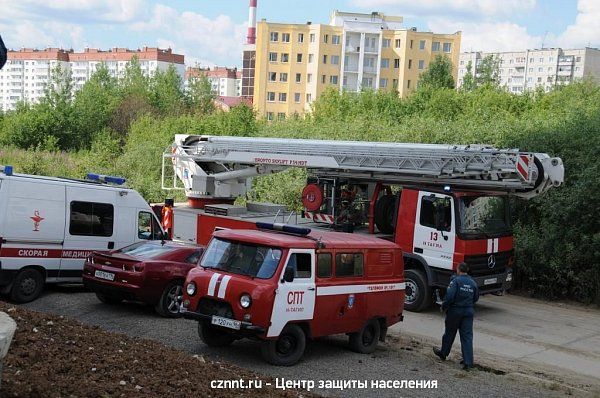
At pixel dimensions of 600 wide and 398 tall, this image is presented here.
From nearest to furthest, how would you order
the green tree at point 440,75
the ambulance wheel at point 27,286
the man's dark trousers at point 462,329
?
1. the man's dark trousers at point 462,329
2. the ambulance wheel at point 27,286
3. the green tree at point 440,75

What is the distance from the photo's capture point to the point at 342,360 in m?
9.94

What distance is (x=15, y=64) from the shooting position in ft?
608

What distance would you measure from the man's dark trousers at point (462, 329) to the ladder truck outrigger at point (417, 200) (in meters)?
3.33

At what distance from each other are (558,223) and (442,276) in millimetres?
4928

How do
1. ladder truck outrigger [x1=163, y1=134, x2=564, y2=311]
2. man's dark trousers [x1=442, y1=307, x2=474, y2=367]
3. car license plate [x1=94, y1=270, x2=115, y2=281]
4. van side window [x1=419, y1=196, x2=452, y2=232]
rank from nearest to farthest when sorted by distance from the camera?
man's dark trousers [x1=442, y1=307, x2=474, y2=367]
car license plate [x1=94, y1=270, x2=115, y2=281]
ladder truck outrigger [x1=163, y1=134, x2=564, y2=311]
van side window [x1=419, y1=196, x2=452, y2=232]

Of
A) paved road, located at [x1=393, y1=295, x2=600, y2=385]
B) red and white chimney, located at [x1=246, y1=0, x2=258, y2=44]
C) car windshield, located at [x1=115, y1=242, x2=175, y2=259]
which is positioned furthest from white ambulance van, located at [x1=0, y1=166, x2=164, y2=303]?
→ red and white chimney, located at [x1=246, y1=0, x2=258, y2=44]

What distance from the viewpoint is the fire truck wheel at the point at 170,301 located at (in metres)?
11.8

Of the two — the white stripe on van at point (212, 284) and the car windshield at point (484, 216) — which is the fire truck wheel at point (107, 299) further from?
the car windshield at point (484, 216)

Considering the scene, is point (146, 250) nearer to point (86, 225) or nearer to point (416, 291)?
point (86, 225)

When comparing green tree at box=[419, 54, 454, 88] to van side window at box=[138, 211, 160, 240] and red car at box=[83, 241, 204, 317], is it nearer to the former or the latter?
van side window at box=[138, 211, 160, 240]

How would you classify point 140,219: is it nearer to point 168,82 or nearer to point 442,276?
point 442,276

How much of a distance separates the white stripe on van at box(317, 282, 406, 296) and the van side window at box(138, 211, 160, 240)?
6163 millimetres

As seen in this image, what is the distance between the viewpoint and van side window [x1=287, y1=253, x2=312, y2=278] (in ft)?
30.9

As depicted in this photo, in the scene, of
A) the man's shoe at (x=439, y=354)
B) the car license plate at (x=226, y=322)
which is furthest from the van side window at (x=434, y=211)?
the car license plate at (x=226, y=322)
